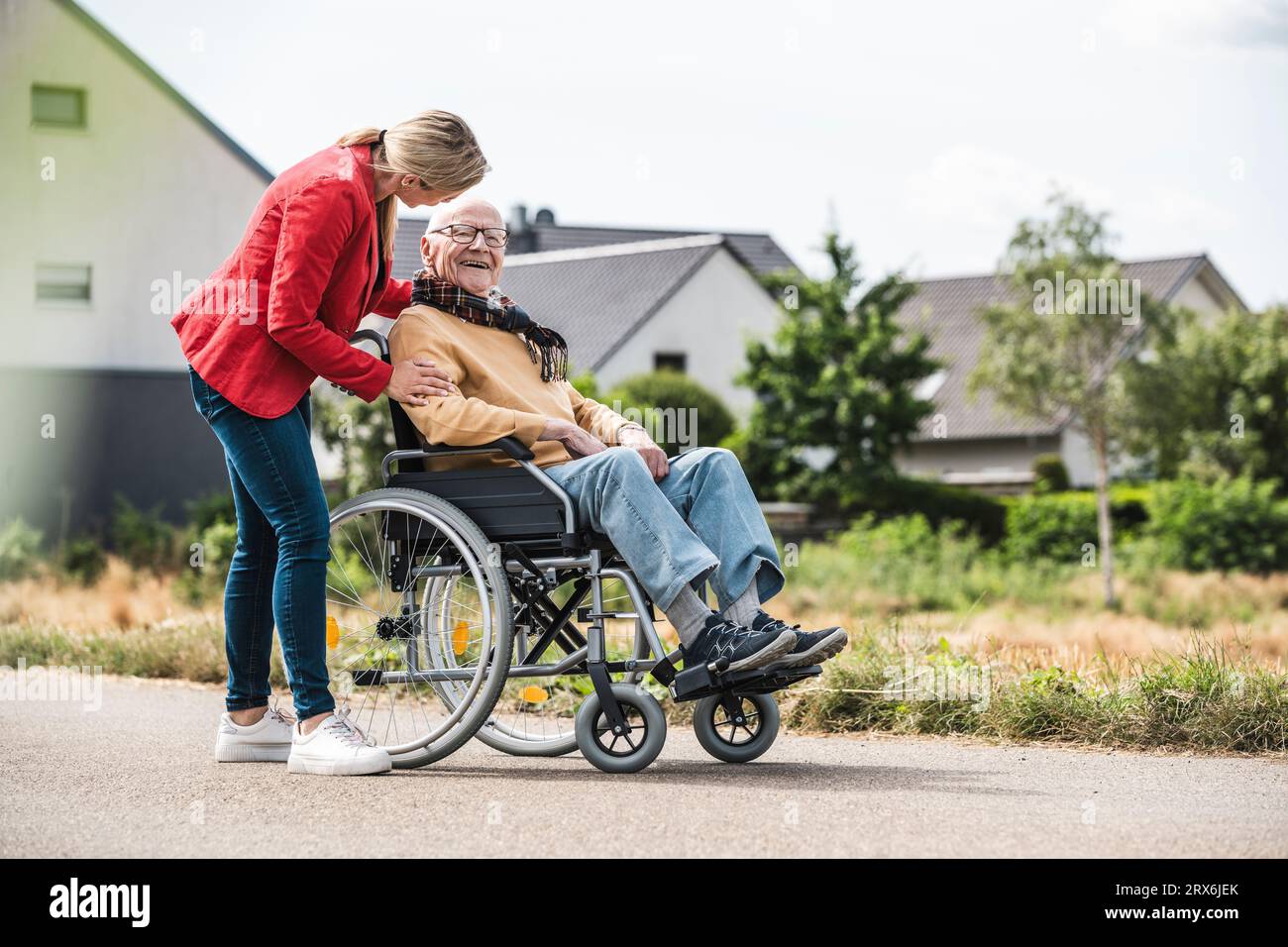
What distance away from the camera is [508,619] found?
411 centimetres

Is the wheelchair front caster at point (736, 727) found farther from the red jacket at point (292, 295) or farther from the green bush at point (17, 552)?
the green bush at point (17, 552)

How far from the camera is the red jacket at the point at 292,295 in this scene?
4.16 metres

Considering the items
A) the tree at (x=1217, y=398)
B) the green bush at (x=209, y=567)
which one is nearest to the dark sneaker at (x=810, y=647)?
the green bush at (x=209, y=567)

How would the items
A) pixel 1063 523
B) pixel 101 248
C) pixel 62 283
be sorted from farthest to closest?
pixel 1063 523 → pixel 62 283 → pixel 101 248

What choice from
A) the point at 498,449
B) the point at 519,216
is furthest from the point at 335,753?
the point at 519,216

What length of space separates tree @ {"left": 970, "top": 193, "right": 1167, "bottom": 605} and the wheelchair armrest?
17.7 m

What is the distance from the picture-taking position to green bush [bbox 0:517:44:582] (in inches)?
550

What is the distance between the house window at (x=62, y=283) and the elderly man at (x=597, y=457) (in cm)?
1921

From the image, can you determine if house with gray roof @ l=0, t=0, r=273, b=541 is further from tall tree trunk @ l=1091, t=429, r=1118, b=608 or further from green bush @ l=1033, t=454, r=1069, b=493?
green bush @ l=1033, t=454, r=1069, b=493

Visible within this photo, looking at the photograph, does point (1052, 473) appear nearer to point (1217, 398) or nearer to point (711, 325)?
point (1217, 398)

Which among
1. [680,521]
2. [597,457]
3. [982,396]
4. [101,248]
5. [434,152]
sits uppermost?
[101,248]

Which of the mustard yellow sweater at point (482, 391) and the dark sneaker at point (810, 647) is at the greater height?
the mustard yellow sweater at point (482, 391)

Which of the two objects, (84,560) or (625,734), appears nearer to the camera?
(625,734)

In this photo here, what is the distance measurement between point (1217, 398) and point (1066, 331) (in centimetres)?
873
